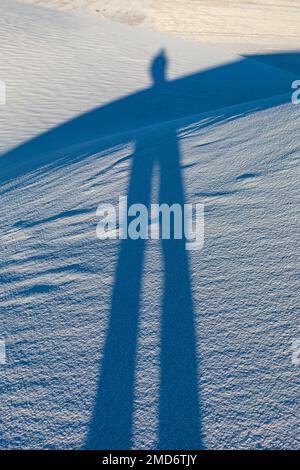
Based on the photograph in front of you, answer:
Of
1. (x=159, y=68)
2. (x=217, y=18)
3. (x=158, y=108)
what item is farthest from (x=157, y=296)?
(x=217, y=18)

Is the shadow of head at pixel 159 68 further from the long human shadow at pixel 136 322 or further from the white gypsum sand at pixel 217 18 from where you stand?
the long human shadow at pixel 136 322

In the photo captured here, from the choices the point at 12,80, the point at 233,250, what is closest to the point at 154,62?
the point at 12,80

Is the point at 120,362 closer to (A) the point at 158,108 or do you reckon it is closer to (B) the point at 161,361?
(B) the point at 161,361

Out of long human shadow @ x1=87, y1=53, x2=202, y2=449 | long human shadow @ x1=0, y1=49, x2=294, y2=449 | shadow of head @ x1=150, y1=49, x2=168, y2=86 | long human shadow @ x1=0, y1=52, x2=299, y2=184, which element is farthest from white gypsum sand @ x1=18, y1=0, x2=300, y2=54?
long human shadow @ x1=87, y1=53, x2=202, y2=449

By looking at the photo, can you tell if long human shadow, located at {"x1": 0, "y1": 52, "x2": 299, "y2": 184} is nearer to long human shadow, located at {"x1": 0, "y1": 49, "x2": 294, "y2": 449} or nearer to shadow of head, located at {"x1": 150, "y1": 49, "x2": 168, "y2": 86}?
long human shadow, located at {"x1": 0, "y1": 49, "x2": 294, "y2": 449}

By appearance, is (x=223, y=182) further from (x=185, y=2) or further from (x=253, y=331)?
(x=185, y=2)

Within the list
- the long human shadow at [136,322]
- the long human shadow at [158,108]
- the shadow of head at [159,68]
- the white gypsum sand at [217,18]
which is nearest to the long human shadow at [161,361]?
the long human shadow at [136,322]
